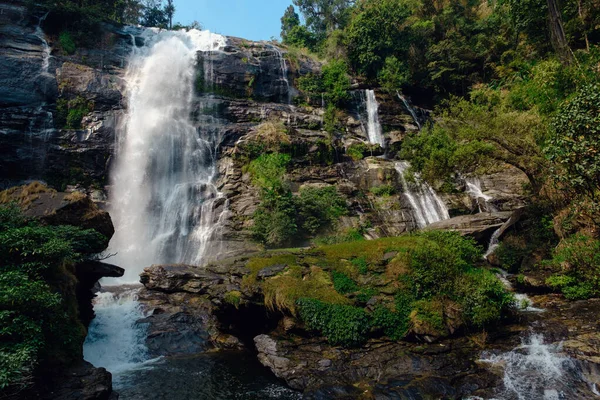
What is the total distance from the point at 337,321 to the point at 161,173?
18052mm

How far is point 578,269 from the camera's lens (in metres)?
12.3

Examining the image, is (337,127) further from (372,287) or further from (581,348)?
(581,348)

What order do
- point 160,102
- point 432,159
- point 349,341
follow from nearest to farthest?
point 349,341
point 432,159
point 160,102

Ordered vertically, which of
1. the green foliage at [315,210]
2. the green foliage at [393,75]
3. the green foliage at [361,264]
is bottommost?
the green foliage at [361,264]

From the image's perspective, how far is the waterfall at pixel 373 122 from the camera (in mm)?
29953

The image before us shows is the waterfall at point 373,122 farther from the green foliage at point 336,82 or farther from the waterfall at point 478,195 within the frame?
the waterfall at point 478,195

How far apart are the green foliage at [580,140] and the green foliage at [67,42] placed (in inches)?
1228

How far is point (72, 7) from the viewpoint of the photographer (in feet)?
92.8

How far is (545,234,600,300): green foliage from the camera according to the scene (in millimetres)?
11648

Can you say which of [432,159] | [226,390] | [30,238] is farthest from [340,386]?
[432,159]

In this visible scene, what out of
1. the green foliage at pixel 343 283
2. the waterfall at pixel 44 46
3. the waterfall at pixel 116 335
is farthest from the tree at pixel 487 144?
the waterfall at pixel 44 46

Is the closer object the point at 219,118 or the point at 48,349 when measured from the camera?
the point at 48,349

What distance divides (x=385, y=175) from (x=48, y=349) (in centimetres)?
2067

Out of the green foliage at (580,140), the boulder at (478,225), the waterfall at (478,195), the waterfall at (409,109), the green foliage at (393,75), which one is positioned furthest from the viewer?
the green foliage at (393,75)
